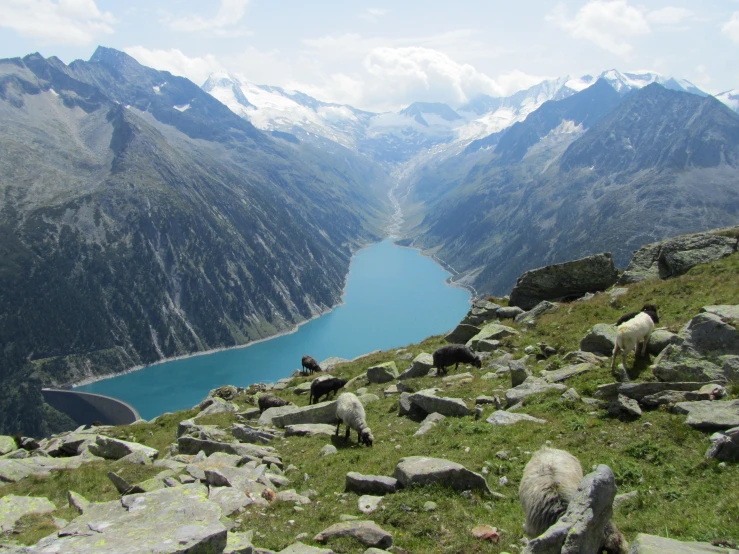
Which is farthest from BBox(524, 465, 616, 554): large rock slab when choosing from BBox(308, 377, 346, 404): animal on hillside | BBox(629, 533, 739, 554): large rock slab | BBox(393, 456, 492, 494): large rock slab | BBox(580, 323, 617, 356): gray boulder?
BBox(308, 377, 346, 404): animal on hillside

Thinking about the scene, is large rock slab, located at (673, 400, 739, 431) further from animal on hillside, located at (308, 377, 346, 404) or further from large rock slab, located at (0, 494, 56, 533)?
animal on hillside, located at (308, 377, 346, 404)

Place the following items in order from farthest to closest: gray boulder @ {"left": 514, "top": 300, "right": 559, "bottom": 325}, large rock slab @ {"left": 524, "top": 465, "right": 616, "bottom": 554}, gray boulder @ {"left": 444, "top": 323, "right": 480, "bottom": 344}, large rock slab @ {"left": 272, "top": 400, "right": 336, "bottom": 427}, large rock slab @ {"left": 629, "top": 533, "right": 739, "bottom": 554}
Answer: gray boulder @ {"left": 444, "top": 323, "right": 480, "bottom": 344} < gray boulder @ {"left": 514, "top": 300, "right": 559, "bottom": 325} < large rock slab @ {"left": 272, "top": 400, "right": 336, "bottom": 427} < large rock slab @ {"left": 524, "top": 465, "right": 616, "bottom": 554} < large rock slab @ {"left": 629, "top": 533, "right": 739, "bottom": 554}

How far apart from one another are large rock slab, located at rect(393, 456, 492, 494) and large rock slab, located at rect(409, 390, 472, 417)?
684 centimetres

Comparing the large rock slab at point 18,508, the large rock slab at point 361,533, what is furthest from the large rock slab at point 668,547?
the large rock slab at point 18,508

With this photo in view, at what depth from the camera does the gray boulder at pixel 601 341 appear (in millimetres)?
23312

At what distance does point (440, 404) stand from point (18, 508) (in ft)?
49.2

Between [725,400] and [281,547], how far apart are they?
1341 centimetres

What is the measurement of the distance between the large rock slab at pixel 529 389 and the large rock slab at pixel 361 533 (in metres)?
10.7

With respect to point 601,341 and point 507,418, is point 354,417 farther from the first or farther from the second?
point 601,341

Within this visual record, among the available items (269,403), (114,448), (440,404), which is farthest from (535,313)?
(114,448)

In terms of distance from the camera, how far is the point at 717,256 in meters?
35.0

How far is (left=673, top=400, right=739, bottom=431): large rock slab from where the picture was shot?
519 inches

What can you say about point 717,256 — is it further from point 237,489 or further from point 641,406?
point 237,489

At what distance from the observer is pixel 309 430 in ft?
76.2
